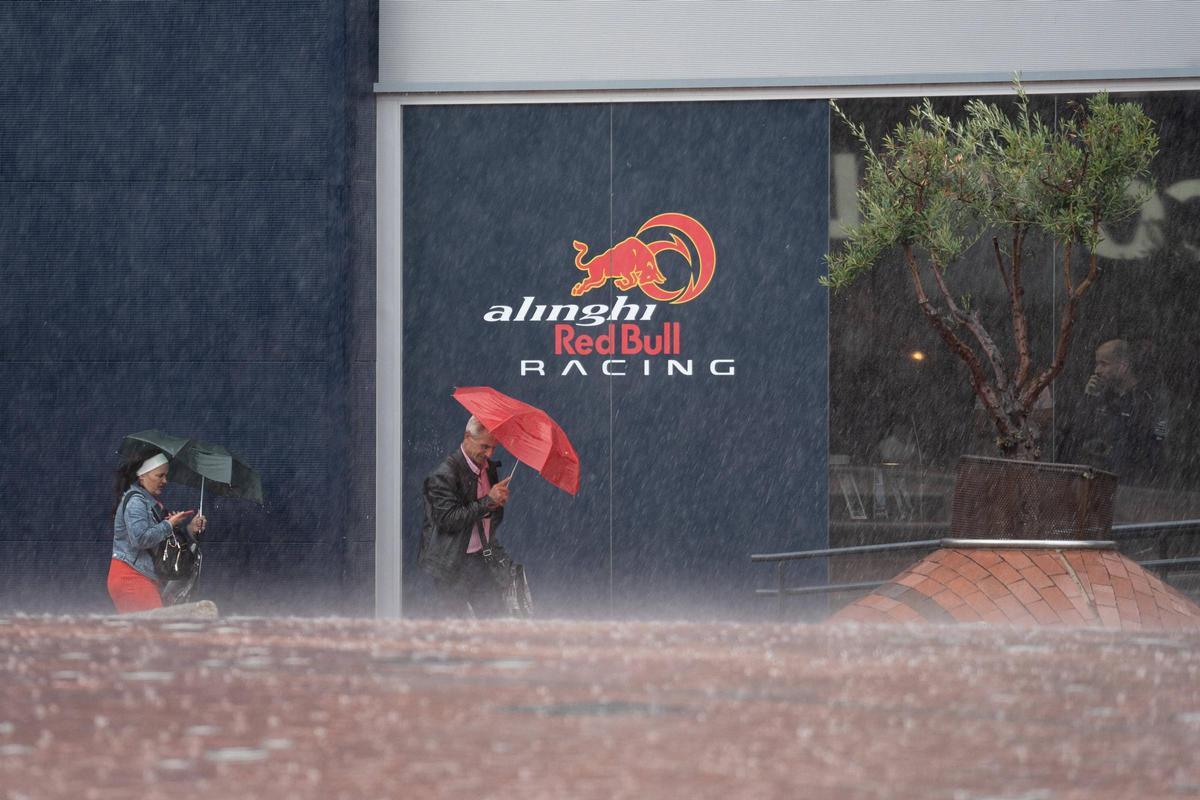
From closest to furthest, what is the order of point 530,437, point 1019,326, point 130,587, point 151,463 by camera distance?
point 1019,326 → point 530,437 → point 130,587 → point 151,463

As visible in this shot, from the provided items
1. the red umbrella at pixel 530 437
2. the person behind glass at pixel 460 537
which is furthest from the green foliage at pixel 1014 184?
the person behind glass at pixel 460 537

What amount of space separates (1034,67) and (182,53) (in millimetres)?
6320

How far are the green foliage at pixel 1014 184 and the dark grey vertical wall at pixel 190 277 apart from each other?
464cm

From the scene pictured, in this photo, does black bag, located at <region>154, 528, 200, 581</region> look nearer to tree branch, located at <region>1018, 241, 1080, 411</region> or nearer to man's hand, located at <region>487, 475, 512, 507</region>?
man's hand, located at <region>487, 475, 512, 507</region>

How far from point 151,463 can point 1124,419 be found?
22.7 feet

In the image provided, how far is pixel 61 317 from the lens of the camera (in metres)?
12.4

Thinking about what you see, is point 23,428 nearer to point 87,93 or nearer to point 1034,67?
point 87,93

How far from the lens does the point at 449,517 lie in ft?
30.0

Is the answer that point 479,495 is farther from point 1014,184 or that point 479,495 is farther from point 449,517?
point 1014,184

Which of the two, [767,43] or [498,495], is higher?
[767,43]

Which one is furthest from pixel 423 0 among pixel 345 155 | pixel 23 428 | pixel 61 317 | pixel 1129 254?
pixel 1129 254

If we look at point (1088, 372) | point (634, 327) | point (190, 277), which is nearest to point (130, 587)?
point (190, 277)

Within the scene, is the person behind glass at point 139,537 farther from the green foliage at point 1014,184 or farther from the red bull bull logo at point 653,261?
the green foliage at point 1014,184

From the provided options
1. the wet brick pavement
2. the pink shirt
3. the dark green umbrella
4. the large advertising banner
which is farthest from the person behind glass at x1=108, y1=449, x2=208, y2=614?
the wet brick pavement
